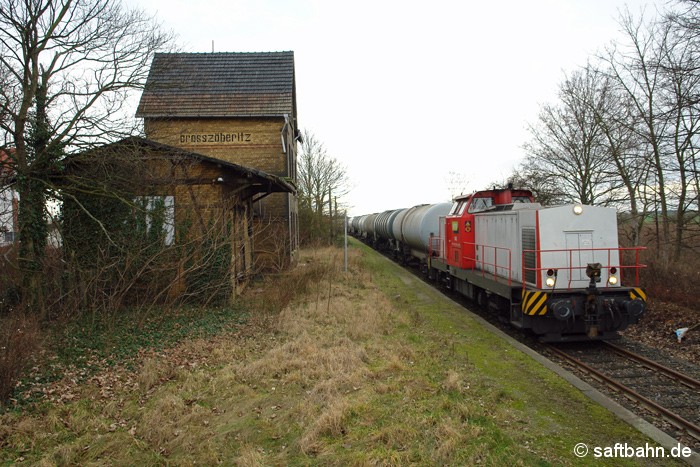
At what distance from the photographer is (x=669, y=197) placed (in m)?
15.6

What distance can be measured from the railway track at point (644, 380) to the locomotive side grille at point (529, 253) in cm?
146

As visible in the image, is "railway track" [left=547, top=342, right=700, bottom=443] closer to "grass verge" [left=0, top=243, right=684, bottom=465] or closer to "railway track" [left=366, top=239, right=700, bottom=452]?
"railway track" [left=366, top=239, right=700, bottom=452]

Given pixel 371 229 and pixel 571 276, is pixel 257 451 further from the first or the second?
pixel 371 229

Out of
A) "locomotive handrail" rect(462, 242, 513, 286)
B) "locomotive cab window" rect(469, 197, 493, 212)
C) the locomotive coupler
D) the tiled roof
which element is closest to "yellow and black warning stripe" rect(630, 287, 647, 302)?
the locomotive coupler

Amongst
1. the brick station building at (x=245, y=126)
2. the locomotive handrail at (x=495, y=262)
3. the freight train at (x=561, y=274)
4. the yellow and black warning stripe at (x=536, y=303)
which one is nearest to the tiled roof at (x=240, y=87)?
the brick station building at (x=245, y=126)

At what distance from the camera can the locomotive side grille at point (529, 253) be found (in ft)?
31.1

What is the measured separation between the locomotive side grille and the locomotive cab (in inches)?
83.7

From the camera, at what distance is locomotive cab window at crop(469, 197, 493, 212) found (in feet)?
42.0

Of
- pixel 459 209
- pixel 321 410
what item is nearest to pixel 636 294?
pixel 459 209

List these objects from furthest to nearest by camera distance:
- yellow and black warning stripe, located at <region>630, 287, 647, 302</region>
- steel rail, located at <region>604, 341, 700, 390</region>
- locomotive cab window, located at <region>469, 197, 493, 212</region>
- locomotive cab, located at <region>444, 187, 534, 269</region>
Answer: locomotive cab window, located at <region>469, 197, 493, 212</region> < locomotive cab, located at <region>444, 187, 534, 269</region> < yellow and black warning stripe, located at <region>630, 287, 647, 302</region> < steel rail, located at <region>604, 341, 700, 390</region>

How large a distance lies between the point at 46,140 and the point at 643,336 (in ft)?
44.6

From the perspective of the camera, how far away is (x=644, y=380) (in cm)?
731

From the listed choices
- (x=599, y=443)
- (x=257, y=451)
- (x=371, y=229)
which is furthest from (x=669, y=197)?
(x=371, y=229)

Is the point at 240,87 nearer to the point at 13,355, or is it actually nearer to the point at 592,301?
the point at 13,355
